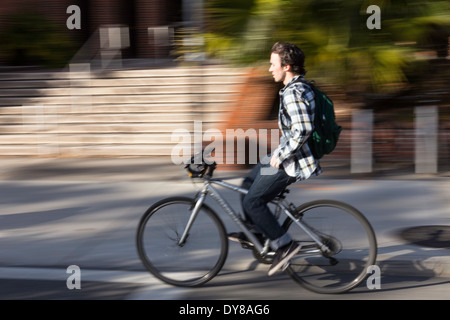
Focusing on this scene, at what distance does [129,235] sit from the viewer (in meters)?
6.49

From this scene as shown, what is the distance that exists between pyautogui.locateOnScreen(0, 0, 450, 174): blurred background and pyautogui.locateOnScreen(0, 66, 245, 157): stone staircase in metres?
0.02

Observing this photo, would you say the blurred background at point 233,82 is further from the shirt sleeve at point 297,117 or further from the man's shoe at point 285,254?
the man's shoe at point 285,254

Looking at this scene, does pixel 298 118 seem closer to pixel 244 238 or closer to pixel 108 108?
pixel 244 238

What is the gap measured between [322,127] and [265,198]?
651mm

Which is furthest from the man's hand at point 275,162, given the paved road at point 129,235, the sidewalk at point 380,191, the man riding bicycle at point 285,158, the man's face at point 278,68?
the sidewalk at point 380,191

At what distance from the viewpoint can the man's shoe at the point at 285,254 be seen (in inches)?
193

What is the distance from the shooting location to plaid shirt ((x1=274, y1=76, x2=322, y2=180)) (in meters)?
4.61

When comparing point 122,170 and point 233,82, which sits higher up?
point 233,82

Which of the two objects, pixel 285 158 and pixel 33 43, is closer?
pixel 285 158

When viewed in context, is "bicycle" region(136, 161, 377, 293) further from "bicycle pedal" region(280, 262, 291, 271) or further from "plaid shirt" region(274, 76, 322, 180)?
"plaid shirt" region(274, 76, 322, 180)

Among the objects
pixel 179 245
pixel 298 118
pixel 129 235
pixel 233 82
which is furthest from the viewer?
pixel 233 82

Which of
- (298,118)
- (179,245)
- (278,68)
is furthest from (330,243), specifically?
(278,68)

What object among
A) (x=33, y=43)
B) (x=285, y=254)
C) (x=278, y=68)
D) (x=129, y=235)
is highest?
(x=33, y=43)
